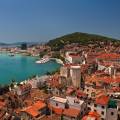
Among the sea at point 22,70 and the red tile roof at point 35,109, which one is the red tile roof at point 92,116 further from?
the sea at point 22,70

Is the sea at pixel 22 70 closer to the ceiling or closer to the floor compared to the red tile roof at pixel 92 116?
closer to the floor

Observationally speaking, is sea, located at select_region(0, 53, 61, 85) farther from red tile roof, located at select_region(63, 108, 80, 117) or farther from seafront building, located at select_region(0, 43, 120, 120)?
red tile roof, located at select_region(63, 108, 80, 117)

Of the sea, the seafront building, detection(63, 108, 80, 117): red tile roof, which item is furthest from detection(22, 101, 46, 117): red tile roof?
the sea

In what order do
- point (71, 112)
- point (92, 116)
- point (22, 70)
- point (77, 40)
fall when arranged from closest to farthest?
point (92, 116) → point (71, 112) → point (22, 70) → point (77, 40)

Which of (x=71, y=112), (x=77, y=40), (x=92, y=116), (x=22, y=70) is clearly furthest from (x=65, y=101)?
(x=77, y=40)

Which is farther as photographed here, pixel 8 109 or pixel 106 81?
pixel 106 81

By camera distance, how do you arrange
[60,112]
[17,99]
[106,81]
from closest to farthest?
[60,112], [17,99], [106,81]

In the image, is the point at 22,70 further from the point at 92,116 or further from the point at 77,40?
the point at 77,40

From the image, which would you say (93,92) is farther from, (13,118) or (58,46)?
(58,46)

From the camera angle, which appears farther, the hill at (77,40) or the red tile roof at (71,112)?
the hill at (77,40)

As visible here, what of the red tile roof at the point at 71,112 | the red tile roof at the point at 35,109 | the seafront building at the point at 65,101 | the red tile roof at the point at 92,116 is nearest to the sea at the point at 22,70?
the seafront building at the point at 65,101

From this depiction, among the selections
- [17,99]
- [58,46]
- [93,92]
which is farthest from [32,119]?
[58,46]
